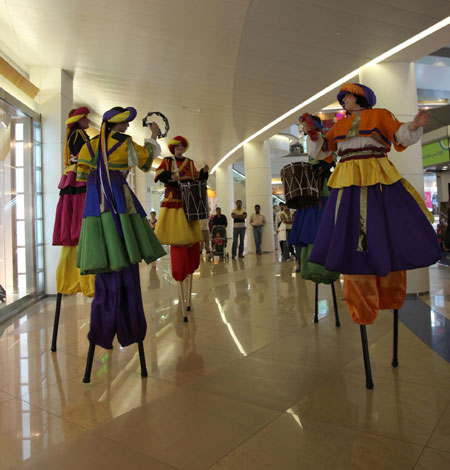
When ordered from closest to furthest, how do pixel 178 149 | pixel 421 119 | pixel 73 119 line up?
pixel 421 119
pixel 73 119
pixel 178 149

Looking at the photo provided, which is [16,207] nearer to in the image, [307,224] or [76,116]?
[76,116]

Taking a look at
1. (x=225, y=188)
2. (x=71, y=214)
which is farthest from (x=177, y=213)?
(x=225, y=188)

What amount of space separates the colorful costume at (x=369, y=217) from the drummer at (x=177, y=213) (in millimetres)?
2087

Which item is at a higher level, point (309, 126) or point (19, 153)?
point (19, 153)

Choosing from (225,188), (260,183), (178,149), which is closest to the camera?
(178,149)

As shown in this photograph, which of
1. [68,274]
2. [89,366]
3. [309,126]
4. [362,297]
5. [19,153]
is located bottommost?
[89,366]

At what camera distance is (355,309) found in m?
2.46

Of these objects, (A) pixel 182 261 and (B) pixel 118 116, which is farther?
(A) pixel 182 261

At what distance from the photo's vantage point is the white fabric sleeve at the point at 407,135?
237 centimetres

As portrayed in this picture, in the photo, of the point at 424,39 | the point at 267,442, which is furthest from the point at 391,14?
the point at 267,442

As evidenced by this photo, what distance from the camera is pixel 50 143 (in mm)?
6379

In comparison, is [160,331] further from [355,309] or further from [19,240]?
[19,240]

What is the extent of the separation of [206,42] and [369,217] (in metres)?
4.42

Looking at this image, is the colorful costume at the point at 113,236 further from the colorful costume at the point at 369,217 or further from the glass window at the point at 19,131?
the glass window at the point at 19,131
